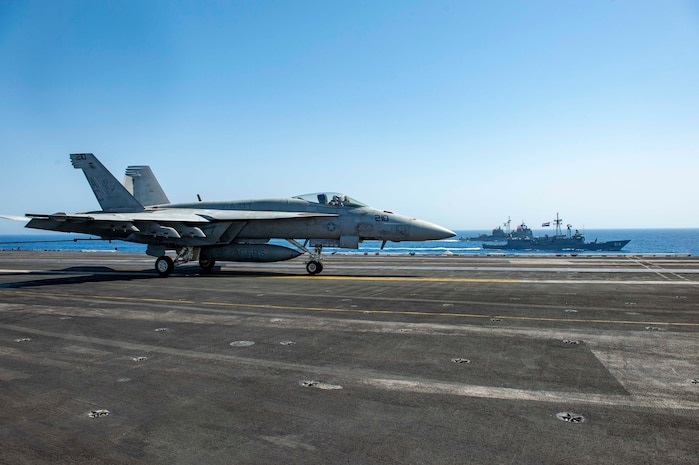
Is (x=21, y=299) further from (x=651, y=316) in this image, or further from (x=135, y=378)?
(x=651, y=316)

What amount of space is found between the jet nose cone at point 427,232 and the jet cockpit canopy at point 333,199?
9.94ft

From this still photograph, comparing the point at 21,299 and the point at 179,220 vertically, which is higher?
the point at 179,220

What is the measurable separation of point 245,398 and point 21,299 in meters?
14.6

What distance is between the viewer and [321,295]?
1623 centimetres

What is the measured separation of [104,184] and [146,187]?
396cm

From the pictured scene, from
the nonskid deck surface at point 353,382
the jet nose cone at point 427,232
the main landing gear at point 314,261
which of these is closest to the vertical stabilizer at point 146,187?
the main landing gear at point 314,261

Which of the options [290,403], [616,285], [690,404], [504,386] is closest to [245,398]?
[290,403]

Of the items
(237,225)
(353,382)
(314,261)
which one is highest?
(237,225)

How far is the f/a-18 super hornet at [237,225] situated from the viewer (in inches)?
882

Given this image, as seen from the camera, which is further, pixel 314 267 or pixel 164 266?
pixel 164 266

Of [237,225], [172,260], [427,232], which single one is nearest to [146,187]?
[172,260]

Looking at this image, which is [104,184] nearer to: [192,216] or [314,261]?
[192,216]

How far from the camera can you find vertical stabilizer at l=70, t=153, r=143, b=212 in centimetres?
2641

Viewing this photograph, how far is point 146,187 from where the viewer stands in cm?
3042
